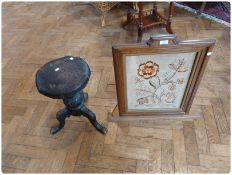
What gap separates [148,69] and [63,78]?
1.26ft

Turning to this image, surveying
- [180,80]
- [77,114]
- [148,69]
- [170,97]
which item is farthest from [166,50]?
[77,114]

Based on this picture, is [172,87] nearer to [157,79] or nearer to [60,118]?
[157,79]

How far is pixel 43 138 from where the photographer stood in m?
1.23

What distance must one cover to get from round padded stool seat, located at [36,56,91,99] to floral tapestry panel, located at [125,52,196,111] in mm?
221

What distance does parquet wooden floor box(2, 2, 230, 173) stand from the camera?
111 cm

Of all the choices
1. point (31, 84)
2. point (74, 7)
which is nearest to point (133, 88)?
point (31, 84)

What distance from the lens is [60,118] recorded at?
1185 mm

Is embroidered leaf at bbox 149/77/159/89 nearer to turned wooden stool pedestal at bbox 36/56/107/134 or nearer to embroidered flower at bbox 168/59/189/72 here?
embroidered flower at bbox 168/59/189/72

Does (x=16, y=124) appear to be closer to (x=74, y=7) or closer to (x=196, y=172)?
(x=196, y=172)

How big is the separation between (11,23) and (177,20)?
1.85 metres

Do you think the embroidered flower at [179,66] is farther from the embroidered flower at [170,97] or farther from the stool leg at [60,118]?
the stool leg at [60,118]

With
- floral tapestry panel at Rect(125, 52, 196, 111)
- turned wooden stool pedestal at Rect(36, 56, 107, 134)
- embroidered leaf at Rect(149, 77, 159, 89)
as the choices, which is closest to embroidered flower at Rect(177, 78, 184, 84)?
floral tapestry panel at Rect(125, 52, 196, 111)

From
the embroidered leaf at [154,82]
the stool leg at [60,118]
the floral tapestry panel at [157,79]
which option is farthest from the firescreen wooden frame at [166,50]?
the stool leg at [60,118]

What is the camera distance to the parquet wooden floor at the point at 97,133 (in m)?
1.11
